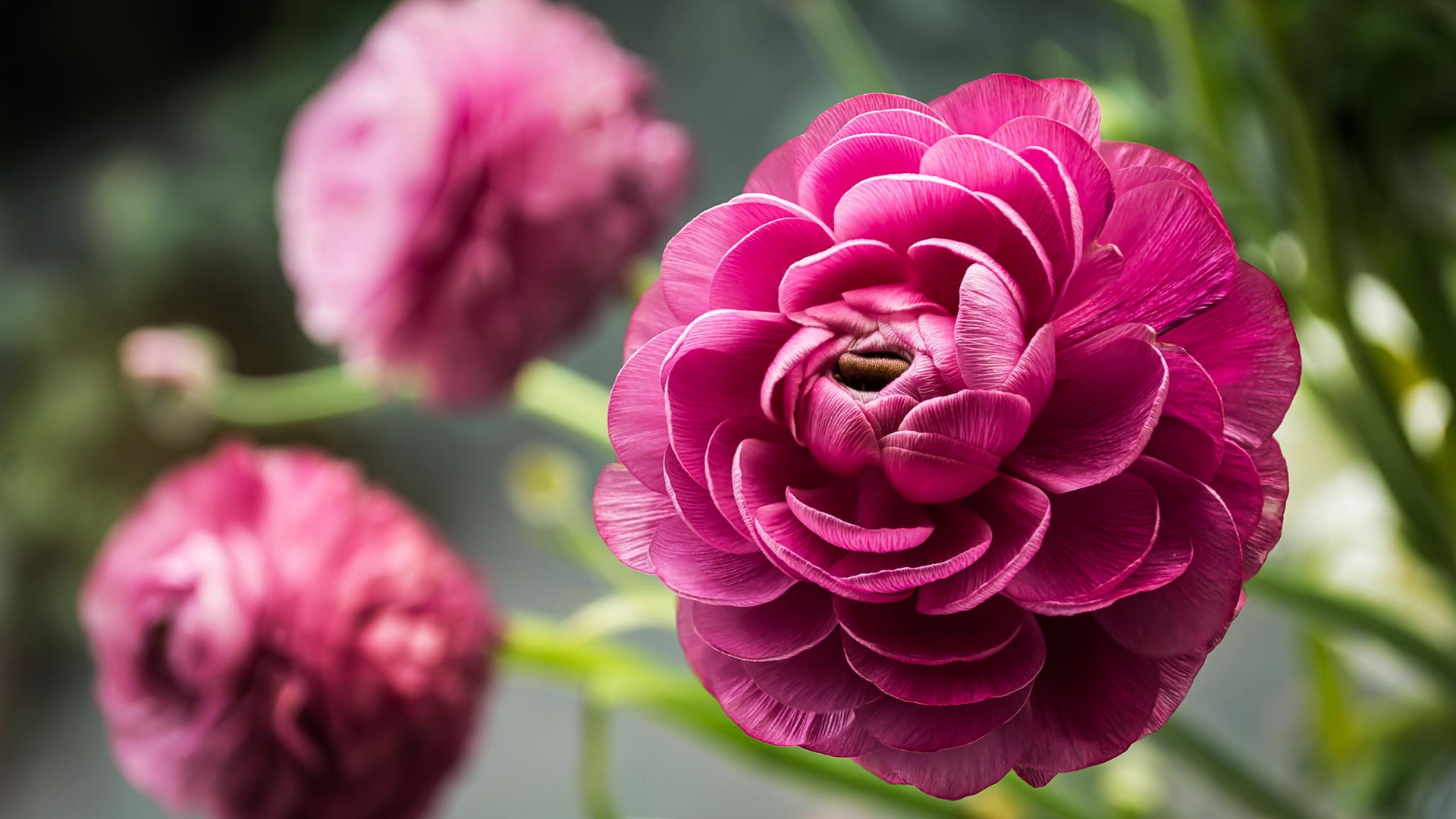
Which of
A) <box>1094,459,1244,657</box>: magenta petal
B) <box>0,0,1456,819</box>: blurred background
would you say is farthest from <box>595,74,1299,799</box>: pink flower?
<box>0,0,1456,819</box>: blurred background

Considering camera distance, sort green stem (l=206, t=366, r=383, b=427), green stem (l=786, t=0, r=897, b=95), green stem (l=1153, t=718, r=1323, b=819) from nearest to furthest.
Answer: green stem (l=1153, t=718, r=1323, b=819) < green stem (l=786, t=0, r=897, b=95) < green stem (l=206, t=366, r=383, b=427)

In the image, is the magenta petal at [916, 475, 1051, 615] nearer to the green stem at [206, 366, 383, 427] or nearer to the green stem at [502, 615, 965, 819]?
the green stem at [502, 615, 965, 819]

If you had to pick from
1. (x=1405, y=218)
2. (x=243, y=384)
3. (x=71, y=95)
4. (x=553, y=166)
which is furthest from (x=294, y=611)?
(x=71, y=95)

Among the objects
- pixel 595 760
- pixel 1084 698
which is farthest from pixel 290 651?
pixel 1084 698

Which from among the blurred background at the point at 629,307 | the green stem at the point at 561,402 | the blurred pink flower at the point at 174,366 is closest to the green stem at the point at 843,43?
the blurred background at the point at 629,307

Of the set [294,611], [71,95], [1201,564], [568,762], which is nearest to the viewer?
[1201,564]

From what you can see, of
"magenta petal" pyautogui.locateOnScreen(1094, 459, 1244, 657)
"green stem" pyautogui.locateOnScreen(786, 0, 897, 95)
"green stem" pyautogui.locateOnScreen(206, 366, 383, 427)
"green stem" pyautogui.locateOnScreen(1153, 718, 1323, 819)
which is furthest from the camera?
"green stem" pyautogui.locateOnScreen(206, 366, 383, 427)

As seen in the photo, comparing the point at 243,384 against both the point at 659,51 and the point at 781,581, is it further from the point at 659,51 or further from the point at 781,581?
the point at 781,581
